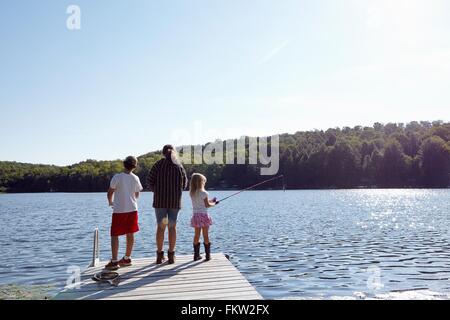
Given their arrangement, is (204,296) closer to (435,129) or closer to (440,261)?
(440,261)

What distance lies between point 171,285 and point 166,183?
2.07 m

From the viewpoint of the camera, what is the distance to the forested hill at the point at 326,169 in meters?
116

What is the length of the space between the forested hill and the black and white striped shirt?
97.2m

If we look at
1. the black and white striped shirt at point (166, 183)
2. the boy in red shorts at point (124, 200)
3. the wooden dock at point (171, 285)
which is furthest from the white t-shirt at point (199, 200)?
the boy in red shorts at point (124, 200)

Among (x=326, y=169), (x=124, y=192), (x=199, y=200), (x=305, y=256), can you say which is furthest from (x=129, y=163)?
(x=326, y=169)

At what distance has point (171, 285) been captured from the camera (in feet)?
22.8

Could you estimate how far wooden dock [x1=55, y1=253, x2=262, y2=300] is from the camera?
20.6ft

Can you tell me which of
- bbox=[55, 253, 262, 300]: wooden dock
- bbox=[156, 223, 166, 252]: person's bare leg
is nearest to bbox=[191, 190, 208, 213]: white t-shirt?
bbox=[156, 223, 166, 252]: person's bare leg

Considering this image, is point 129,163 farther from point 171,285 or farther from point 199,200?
point 171,285

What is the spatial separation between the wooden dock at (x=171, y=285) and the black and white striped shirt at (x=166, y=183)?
1280 mm
